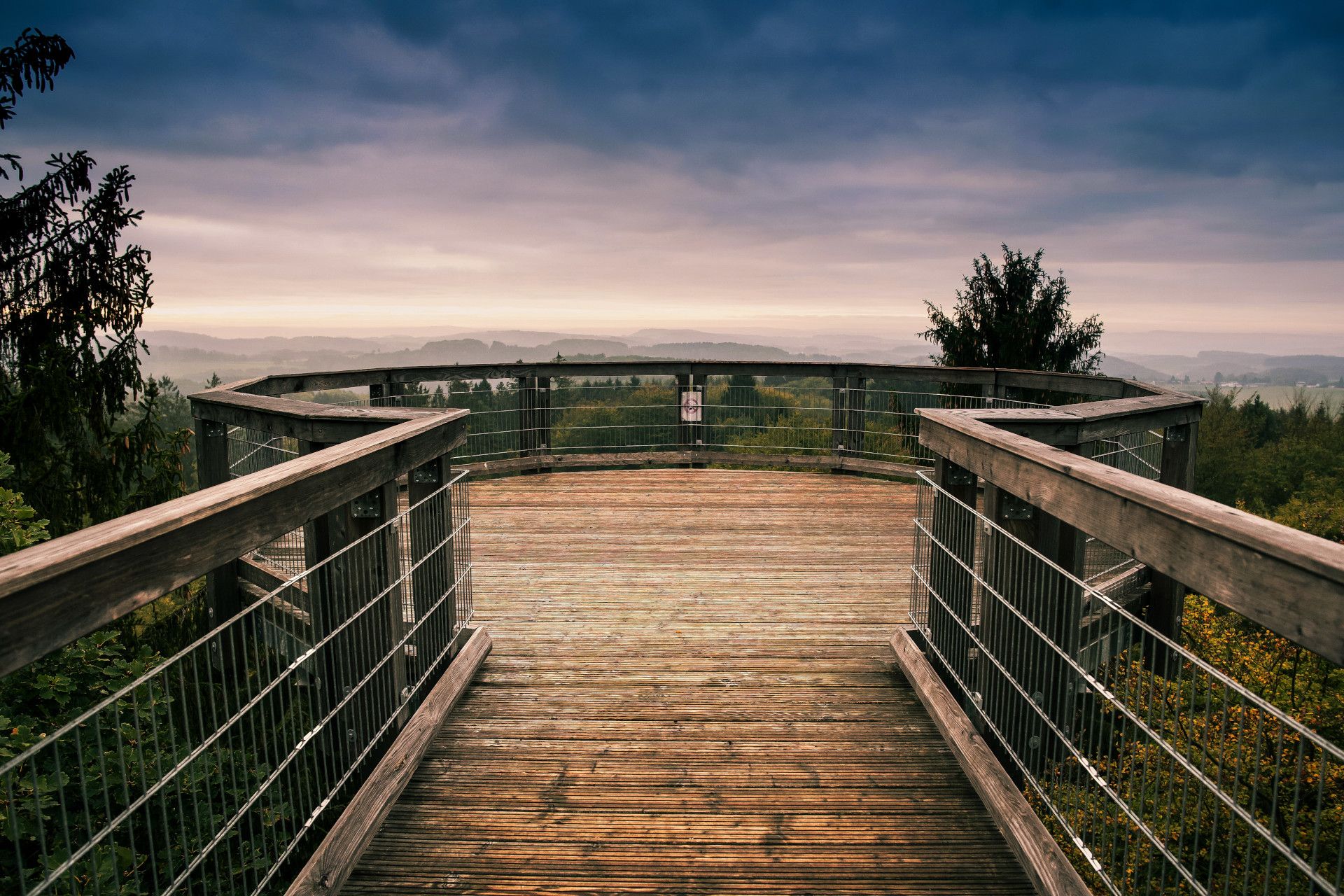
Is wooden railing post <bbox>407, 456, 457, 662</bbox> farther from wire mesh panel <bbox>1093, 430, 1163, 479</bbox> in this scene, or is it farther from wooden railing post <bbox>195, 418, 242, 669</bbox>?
wire mesh panel <bbox>1093, 430, 1163, 479</bbox>

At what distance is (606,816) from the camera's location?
244cm

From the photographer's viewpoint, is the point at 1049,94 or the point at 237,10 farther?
the point at 1049,94

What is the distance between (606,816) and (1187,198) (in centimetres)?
7561

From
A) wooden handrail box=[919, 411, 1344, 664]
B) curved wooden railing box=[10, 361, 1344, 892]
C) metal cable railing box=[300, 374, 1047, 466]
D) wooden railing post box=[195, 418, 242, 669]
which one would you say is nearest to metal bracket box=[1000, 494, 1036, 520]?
curved wooden railing box=[10, 361, 1344, 892]

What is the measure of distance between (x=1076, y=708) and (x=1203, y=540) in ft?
4.37

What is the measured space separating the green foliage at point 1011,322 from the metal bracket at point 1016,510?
107 feet

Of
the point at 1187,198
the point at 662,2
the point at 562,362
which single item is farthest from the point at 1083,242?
the point at 562,362

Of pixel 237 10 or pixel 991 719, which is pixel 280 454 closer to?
pixel 991 719

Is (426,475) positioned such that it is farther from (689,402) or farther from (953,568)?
(689,402)

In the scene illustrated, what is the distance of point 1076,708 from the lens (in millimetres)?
2555

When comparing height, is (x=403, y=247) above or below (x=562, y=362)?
above

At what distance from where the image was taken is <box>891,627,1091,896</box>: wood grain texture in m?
2.02

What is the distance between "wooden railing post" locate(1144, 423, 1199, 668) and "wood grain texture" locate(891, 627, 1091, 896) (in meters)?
1.93

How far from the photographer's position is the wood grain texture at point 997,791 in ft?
6.64
